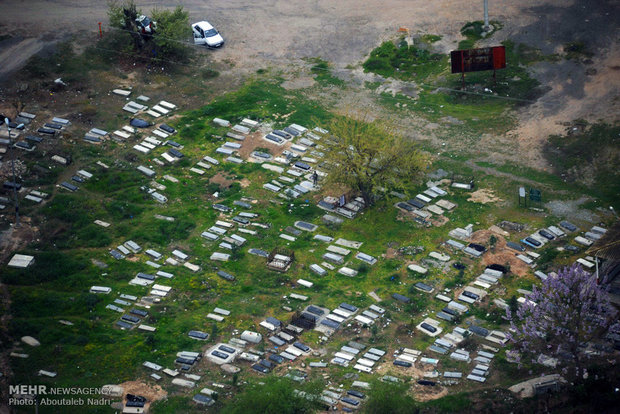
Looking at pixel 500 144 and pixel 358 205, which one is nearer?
pixel 358 205

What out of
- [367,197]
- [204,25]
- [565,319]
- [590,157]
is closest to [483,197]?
[367,197]

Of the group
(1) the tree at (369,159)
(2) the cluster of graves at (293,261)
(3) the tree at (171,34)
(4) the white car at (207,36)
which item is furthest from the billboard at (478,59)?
(3) the tree at (171,34)

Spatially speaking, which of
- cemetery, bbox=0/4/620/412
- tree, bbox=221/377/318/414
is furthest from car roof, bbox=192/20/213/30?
tree, bbox=221/377/318/414

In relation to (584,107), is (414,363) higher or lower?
lower

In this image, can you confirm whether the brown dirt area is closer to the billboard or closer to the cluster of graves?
the cluster of graves

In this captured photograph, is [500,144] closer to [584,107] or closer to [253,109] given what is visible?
[584,107]

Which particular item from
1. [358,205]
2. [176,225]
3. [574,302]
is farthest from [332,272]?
[574,302]

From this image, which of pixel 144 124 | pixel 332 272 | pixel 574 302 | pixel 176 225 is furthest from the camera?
pixel 144 124
